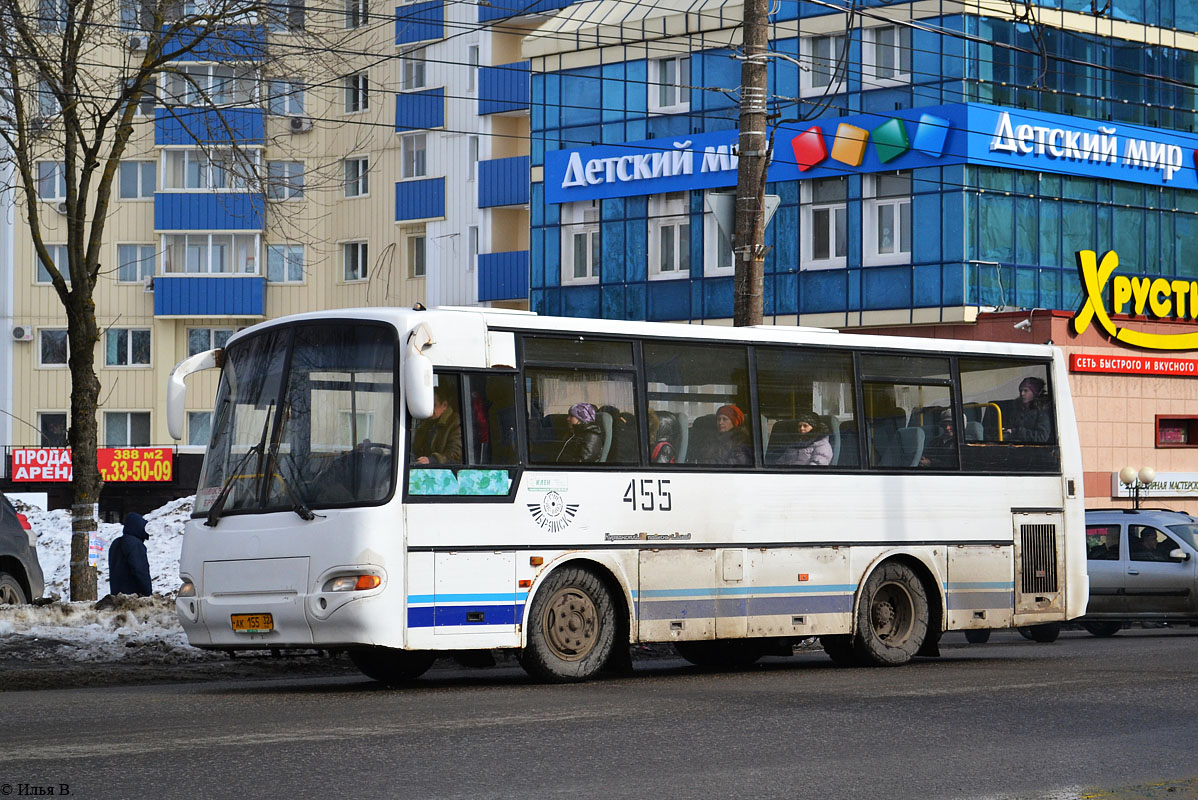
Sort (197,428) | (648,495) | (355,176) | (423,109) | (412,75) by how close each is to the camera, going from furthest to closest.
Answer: (197,428)
(355,176)
(412,75)
(423,109)
(648,495)

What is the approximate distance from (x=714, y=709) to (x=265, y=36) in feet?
38.9

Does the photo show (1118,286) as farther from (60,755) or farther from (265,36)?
(60,755)

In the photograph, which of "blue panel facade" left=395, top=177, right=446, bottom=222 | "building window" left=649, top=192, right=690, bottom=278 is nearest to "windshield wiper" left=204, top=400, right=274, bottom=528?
"building window" left=649, top=192, right=690, bottom=278

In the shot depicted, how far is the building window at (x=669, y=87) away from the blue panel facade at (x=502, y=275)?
9.11m

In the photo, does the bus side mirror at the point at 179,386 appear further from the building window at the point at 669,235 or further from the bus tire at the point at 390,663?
the building window at the point at 669,235

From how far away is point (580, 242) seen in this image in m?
49.5

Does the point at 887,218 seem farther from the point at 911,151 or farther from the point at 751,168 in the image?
the point at 751,168

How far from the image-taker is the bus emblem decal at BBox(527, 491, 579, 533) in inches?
574

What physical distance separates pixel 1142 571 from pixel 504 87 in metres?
35.9

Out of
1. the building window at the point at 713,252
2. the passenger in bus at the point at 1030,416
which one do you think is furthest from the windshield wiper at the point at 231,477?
the building window at the point at 713,252

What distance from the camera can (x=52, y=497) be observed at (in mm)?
61344

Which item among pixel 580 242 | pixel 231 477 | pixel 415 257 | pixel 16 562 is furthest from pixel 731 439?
pixel 415 257

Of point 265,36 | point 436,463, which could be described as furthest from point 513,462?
point 265,36

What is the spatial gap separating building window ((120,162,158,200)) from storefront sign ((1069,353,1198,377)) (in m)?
34.0
